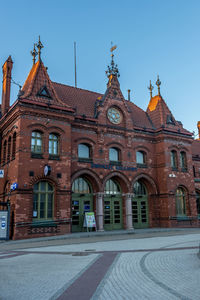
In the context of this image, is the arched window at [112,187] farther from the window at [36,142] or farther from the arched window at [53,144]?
the window at [36,142]

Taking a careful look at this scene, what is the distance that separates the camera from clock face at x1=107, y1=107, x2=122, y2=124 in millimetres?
25812

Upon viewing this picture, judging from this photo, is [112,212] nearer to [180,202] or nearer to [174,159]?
[180,202]

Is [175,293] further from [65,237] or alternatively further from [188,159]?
[188,159]

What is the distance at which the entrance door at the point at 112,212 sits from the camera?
78.5 feet

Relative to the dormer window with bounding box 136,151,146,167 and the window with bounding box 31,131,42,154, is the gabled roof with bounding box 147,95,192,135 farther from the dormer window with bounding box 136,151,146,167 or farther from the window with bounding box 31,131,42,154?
the window with bounding box 31,131,42,154

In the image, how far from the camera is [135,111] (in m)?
30.2

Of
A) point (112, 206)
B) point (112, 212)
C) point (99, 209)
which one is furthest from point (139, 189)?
point (99, 209)

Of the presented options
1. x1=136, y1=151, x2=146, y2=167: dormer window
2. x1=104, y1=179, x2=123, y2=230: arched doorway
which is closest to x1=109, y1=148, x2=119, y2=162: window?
x1=104, y1=179, x2=123, y2=230: arched doorway

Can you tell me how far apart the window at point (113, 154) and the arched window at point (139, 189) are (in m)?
3.25

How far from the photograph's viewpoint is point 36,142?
20.6 m

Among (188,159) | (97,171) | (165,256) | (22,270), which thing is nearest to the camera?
(22,270)

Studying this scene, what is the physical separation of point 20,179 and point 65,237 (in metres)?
4.88

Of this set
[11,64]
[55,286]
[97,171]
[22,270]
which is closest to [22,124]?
[97,171]

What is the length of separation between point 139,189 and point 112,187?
10.1ft
